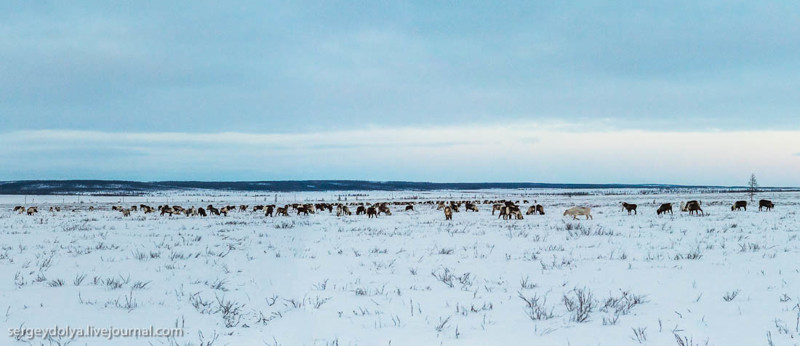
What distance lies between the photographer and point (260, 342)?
4863 mm

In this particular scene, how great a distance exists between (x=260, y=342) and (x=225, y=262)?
18.0 ft

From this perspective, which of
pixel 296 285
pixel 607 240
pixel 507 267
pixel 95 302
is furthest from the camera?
pixel 607 240

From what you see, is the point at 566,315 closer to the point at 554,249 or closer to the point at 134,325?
the point at 134,325

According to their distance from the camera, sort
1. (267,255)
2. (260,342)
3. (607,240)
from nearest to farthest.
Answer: (260,342) → (267,255) → (607,240)

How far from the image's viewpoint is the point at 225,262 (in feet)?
32.7

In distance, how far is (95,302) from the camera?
6.34 metres

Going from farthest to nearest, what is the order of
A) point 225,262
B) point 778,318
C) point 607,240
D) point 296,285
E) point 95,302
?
point 607,240 → point 225,262 → point 296,285 → point 95,302 → point 778,318

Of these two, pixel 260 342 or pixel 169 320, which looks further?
pixel 169 320

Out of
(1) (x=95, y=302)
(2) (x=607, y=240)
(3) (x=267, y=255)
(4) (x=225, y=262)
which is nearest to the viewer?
(1) (x=95, y=302)

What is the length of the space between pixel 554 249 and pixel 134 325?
8.87 m

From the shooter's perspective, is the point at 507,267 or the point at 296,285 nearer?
the point at 296,285

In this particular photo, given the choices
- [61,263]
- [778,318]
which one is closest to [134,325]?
[61,263]

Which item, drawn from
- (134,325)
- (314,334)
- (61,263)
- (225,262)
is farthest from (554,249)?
(61,263)

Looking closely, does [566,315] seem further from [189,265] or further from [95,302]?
[189,265]
